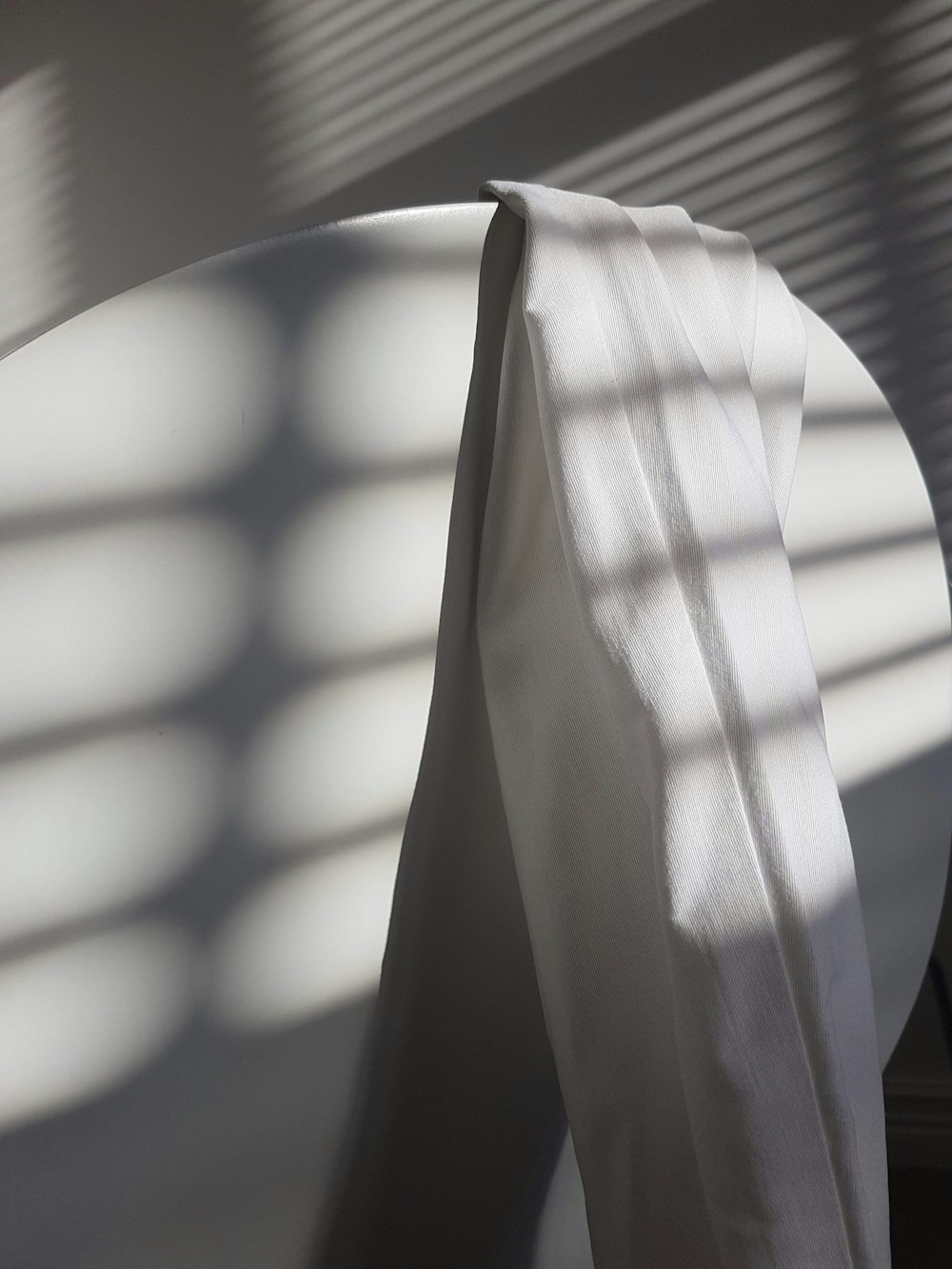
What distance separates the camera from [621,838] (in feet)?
1.69

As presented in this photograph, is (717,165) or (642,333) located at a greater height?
(717,165)

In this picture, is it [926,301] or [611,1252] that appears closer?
[611,1252]

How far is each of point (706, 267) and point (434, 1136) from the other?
17.9 inches

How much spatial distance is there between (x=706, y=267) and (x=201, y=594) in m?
0.32

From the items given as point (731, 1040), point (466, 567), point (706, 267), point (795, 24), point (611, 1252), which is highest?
point (795, 24)

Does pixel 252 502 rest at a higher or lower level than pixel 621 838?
higher

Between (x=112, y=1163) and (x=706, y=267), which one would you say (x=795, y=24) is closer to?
(x=706, y=267)

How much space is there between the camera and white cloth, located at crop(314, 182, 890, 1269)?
18.0 inches

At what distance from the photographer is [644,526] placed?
497 millimetres

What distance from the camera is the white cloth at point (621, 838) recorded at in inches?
18.0

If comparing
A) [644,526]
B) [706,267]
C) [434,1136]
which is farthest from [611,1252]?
[706,267]

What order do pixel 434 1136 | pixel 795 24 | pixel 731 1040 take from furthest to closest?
pixel 795 24 < pixel 434 1136 < pixel 731 1040

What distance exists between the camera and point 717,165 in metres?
1.22

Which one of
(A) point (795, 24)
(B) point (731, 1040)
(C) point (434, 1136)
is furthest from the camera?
(A) point (795, 24)
